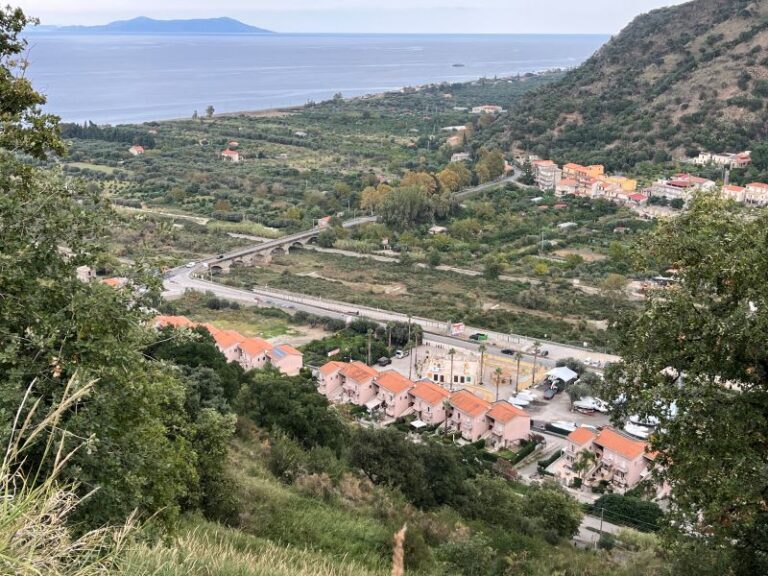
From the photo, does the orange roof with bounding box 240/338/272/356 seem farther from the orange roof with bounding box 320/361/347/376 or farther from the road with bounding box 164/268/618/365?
the road with bounding box 164/268/618/365

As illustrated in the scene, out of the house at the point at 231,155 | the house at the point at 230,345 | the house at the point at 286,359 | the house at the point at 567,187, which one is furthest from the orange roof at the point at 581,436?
the house at the point at 231,155

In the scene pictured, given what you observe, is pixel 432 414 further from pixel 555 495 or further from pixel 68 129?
pixel 68 129

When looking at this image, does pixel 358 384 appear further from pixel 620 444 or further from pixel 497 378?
pixel 620 444

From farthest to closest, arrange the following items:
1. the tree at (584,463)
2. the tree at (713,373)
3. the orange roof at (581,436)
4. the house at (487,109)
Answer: the house at (487,109), the orange roof at (581,436), the tree at (584,463), the tree at (713,373)

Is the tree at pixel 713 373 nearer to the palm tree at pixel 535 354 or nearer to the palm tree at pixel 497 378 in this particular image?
the palm tree at pixel 497 378

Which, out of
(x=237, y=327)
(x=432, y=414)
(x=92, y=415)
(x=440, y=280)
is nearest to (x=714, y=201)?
(x=92, y=415)

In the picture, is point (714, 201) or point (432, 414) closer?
point (714, 201)
